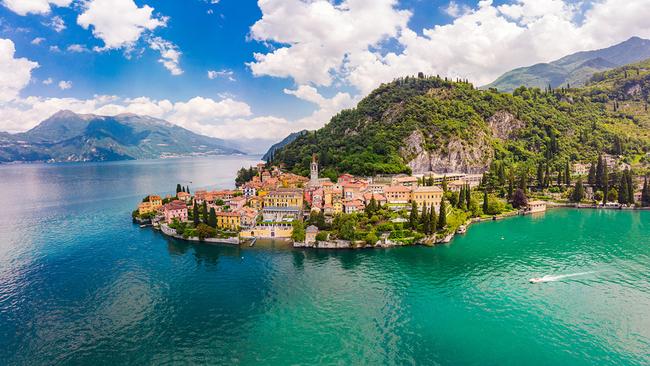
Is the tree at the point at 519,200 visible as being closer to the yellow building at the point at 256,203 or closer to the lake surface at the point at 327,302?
the lake surface at the point at 327,302

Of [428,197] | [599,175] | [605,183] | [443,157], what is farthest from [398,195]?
[599,175]

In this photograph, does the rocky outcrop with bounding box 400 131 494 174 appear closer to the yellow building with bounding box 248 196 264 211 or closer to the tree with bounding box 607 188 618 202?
the tree with bounding box 607 188 618 202

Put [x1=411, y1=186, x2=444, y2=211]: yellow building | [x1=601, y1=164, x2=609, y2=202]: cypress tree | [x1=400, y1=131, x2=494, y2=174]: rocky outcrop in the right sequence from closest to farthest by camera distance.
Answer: [x1=411, y1=186, x2=444, y2=211]: yellow building → [x1=601, y1=164, x2=609, y2=202]: cypress tree → [x1=400, y1=131, x2=494, y2=174]: rocky outcrop

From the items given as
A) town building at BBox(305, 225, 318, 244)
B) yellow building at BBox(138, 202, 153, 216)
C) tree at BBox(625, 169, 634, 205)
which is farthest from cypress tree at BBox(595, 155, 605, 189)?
yellow building at BBox(138, 202, 153, 216)

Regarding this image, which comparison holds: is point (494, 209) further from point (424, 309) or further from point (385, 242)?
point (424, 309)

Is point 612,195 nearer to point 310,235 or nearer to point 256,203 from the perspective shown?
point 310,235

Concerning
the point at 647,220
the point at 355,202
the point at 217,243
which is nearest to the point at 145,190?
the point at 217,243

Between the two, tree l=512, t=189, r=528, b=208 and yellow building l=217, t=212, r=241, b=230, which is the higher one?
tree l=512, t=189, r=528, b=208
